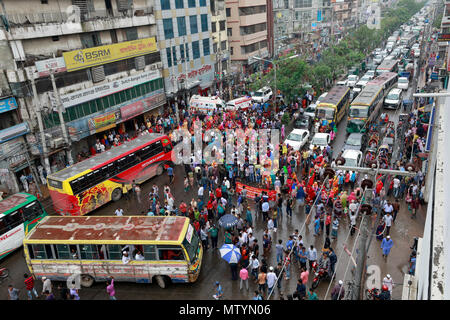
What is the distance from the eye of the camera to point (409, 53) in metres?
63.0

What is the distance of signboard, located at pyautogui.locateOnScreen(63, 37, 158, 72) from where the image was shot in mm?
26661

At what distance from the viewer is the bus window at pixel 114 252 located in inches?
513

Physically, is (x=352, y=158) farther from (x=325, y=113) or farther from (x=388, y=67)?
(x=388, y=67)

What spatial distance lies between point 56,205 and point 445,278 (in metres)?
17.9

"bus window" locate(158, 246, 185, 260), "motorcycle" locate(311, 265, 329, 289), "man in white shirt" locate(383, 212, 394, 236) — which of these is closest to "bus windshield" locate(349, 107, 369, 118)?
"man in white shirt" locate(383, 212, 394, 236)

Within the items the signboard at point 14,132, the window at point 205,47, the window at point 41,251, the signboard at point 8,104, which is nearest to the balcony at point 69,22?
the signboard at point 8,104

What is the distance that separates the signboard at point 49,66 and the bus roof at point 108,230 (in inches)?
556

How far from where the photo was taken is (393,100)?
113ft

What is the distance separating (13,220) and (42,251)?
3.70 m

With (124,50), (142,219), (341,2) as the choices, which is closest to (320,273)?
(142,219)

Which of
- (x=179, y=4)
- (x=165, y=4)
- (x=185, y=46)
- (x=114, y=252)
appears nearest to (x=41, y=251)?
(x=114, y=252)

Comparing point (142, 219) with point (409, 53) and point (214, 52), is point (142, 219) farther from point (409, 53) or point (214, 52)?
point (409, 53)

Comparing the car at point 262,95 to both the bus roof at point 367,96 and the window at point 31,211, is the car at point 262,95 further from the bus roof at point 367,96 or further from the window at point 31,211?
the window at point 31,211
